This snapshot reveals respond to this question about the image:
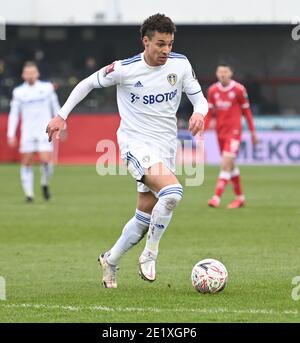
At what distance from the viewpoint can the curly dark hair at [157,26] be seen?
9.54 metres

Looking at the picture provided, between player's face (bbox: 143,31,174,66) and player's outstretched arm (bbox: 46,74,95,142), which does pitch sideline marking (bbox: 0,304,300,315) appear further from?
player's face (bbox: 143,31,174,66)

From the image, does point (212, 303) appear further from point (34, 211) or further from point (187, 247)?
point (34, 211)

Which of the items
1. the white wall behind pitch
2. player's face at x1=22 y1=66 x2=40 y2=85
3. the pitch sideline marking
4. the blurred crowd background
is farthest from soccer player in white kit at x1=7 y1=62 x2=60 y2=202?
the white wall behind pitch

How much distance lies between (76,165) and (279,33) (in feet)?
39.8

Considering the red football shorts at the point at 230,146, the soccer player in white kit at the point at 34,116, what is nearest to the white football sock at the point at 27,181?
the soccer player in white kit at the point at 34,116

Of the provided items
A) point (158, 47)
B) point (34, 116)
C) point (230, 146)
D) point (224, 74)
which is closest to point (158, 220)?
point (158, 47)

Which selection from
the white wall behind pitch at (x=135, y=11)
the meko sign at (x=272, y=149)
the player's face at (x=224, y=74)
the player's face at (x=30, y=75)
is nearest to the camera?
the player's face at (x=224, y=74)

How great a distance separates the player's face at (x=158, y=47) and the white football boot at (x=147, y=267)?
1786 millimetres

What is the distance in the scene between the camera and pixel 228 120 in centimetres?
1942

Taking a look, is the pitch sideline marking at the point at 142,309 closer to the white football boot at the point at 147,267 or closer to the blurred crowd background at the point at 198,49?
the white football boot at the point at 147,267

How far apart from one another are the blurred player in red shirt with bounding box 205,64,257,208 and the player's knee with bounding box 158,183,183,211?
9.43 meters

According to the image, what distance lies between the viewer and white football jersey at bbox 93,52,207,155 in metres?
9.81

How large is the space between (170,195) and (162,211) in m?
0.18

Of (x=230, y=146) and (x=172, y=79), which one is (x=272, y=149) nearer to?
(x=230, y=146)
